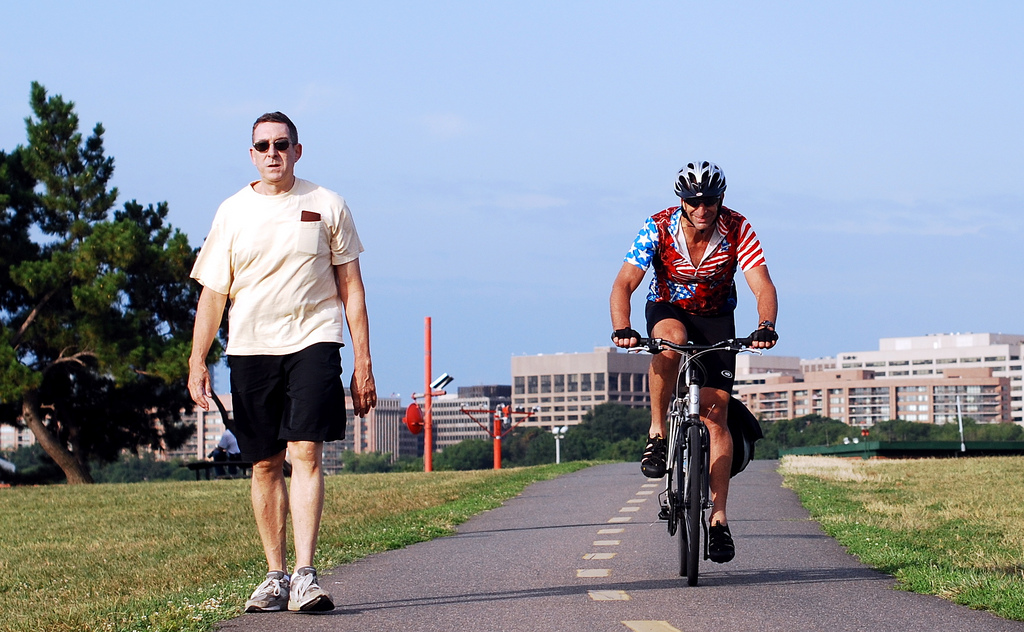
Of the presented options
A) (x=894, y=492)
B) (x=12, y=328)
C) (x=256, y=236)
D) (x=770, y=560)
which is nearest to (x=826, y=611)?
(x=770, y=560)

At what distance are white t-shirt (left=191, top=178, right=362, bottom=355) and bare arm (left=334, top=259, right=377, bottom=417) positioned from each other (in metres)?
0.08

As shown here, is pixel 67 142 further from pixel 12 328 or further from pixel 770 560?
pixel 770 560

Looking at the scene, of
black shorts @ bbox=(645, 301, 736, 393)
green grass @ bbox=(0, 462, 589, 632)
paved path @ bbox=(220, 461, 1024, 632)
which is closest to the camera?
paved path @ bbox=(220, 461, 1024, 632)

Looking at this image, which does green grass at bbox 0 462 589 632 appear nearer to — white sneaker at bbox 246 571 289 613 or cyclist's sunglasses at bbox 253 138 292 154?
white sneaker at bbox 246 571 289 613

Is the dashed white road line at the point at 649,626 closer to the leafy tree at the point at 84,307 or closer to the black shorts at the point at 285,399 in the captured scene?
the black shorts at the point at 285,399

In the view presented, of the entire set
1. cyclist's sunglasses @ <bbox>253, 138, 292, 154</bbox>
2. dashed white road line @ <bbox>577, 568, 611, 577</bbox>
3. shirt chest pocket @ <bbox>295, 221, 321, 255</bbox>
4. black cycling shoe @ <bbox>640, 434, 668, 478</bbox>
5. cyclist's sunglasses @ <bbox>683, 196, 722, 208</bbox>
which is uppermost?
cyclist's sunglasses @ <bbox>253, 138, 292, 154</bbox>

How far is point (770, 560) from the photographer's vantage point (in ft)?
27.0

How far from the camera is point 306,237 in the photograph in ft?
20.6

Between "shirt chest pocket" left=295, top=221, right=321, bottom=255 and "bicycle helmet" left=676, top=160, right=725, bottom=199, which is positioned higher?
"bicycle helmet" left=676, top=160, right=725, bottom=199

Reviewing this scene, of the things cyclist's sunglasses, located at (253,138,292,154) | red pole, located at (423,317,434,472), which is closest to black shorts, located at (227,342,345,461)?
cyclist's sunglasses, located at (253,138,292,154)

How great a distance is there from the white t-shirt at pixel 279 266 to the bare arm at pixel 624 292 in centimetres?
172

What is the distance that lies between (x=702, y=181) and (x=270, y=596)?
300 centimetres

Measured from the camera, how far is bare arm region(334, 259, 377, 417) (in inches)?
249

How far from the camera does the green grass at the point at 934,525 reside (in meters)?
6.76
